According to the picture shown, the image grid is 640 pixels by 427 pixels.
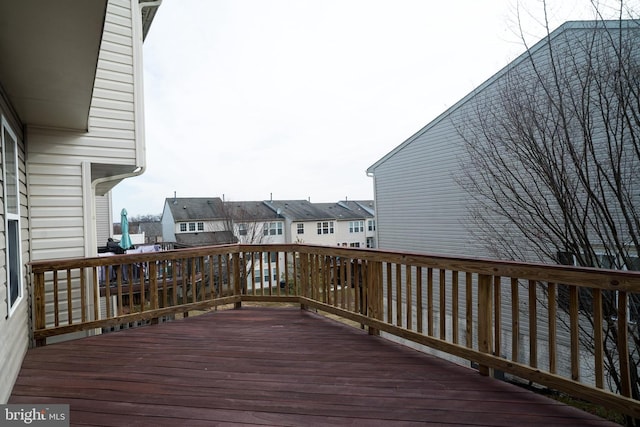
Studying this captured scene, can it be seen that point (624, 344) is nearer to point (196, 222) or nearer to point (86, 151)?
point (86, 151)

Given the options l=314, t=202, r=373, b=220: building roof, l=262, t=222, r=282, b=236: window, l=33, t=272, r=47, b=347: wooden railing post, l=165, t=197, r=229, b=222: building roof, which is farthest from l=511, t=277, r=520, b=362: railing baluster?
l=314, t=202, r=373, b=220: building roof

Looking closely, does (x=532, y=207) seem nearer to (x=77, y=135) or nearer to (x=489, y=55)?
(x=489, y=55)

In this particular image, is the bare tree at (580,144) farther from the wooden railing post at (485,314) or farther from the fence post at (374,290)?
the fence post at (374,290)

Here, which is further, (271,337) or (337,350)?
(271,337)

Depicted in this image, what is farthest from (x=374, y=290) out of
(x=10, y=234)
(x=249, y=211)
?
(x=249, y=211)

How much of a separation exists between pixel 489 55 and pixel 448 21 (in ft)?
3.34

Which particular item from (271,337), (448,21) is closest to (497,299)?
(271,337)

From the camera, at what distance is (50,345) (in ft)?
11.7

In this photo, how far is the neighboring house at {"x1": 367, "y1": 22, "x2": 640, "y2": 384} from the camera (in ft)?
23.0

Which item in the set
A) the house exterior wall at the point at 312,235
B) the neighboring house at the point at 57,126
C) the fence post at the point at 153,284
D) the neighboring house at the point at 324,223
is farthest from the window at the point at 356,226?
the fence post at the point at 153,284

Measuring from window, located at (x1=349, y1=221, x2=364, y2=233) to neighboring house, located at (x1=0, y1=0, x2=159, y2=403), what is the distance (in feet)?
71.3

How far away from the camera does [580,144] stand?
482 cm

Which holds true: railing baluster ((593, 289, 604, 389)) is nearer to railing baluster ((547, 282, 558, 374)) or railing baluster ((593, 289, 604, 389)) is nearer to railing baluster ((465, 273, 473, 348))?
railing baluster ((547, 282, 558, 374))

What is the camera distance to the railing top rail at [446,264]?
1.95 meters
